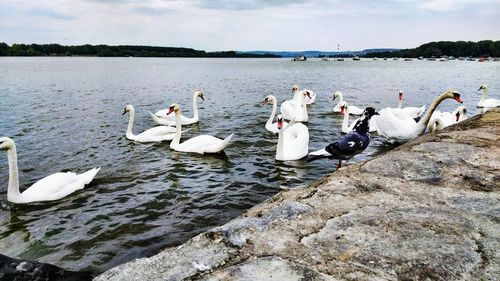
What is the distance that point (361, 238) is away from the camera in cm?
283

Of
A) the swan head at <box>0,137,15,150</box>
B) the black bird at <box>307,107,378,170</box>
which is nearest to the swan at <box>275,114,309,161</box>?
the black bird at <box>307,107,378,170</box>

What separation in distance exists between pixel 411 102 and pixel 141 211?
69.2 feet

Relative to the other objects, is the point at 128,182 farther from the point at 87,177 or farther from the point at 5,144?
the point at 5,144

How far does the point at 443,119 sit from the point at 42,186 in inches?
453

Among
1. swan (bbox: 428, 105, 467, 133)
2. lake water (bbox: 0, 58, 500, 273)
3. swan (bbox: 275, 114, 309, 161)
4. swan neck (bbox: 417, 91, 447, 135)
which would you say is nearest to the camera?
lake water (bbox: 0, 58, 500, 273)

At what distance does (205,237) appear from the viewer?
3.00m

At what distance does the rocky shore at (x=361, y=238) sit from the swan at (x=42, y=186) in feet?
18.4

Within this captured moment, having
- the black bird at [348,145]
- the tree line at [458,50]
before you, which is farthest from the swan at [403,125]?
the tree line at [458,50]

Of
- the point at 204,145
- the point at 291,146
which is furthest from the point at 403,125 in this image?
the point at 204,145

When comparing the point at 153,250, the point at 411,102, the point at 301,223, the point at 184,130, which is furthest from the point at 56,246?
the point at 411,102

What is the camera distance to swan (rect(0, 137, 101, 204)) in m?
7.41

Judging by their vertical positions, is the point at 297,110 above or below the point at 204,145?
above

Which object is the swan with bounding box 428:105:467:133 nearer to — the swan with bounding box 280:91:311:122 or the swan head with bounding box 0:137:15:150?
the swan with bounding box 280:91:311:122

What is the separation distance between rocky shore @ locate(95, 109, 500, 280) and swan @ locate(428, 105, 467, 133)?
806 cm
